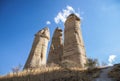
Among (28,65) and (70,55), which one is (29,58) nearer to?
(28,65)

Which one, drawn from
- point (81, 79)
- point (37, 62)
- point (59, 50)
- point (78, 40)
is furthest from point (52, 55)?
point (81, 79)

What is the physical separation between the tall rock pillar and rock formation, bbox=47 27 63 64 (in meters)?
3.65

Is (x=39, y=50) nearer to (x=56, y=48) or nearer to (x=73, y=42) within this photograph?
(x=56, y=48)

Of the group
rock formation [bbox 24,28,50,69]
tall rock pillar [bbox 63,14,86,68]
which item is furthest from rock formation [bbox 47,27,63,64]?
tall rock pillar [bbox 63,14,86,68]

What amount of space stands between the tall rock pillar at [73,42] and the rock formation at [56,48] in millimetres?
3652

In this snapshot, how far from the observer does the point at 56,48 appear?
28.3 m

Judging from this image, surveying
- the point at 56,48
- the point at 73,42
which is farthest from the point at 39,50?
the point at 73,42

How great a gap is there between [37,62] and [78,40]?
235 inches

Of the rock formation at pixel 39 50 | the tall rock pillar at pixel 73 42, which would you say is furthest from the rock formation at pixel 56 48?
the tall rock pillar at pixel 73 42

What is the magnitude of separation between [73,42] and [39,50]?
211 inches

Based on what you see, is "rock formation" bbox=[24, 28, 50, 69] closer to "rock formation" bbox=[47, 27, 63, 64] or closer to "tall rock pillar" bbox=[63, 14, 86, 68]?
"rock formation" bbox=[47, 27, 63, 64]

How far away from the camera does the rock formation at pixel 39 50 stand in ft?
80.5

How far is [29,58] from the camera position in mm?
25234

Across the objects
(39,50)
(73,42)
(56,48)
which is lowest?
(73,42)
